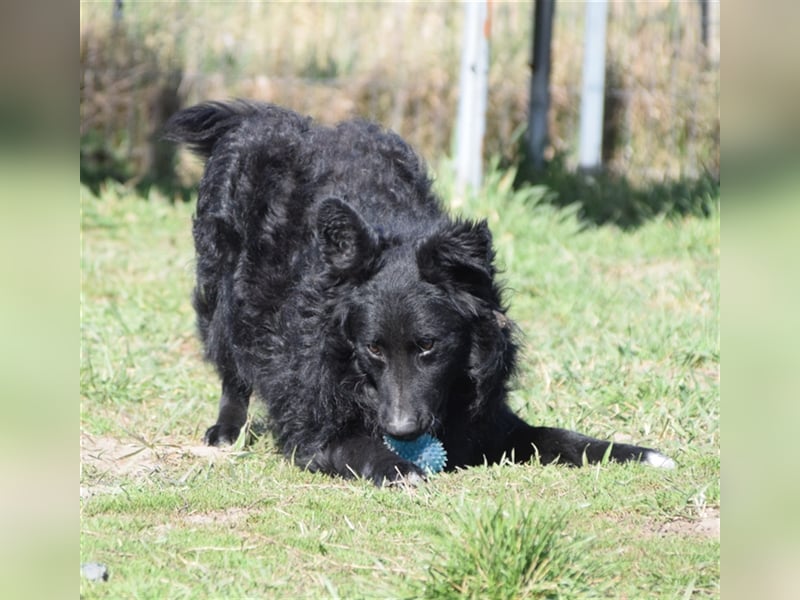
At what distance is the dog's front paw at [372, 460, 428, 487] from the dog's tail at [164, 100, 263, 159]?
254 centimetres

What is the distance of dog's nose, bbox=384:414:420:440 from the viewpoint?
4504mm

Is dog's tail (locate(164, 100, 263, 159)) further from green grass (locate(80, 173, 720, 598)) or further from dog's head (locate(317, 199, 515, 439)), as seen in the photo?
dog's head (locate(317, 199, 515, 439))

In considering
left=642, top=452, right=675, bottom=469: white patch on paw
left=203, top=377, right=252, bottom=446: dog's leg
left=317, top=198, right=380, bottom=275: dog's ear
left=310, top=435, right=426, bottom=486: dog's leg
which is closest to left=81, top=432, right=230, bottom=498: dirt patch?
left=203, top=377, right=252, bottom=446: dog's leg

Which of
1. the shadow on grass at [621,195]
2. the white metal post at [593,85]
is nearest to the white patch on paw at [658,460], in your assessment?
the shadow on grass at [621,195]

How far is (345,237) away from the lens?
4.78 meters

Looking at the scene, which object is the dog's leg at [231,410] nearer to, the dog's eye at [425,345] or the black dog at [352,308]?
the black dog at [352,308]

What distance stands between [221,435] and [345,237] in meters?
1.58

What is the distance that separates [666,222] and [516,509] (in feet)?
24.5

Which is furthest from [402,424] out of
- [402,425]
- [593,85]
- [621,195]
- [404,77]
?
[404,77]

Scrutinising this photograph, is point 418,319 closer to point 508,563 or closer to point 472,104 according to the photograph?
point 508,563

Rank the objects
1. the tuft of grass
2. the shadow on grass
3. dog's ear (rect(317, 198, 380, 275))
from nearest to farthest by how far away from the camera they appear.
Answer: the tuft of grass → dog's ear (rect(317, 198, 380, 275)) → the shadow on grass

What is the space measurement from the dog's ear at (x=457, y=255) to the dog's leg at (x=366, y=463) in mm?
828
